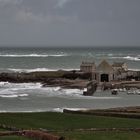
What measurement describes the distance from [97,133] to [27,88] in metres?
49.5

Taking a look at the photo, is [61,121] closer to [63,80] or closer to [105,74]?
[63,80]

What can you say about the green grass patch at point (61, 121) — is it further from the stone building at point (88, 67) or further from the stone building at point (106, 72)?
the stone building at point (88, 67)

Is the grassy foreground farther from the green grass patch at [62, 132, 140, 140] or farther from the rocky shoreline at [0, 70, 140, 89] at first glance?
the rocky shoreline at [0, 70, 140, 89]

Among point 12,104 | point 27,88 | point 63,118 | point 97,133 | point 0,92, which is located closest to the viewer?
point 97,133

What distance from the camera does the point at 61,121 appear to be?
35.0 meters

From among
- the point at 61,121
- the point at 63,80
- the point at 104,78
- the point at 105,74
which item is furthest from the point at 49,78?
the point at 61,121

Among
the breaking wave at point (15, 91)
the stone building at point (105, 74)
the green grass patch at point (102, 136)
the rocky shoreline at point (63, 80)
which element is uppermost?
the green grass patch at point (102, 136)

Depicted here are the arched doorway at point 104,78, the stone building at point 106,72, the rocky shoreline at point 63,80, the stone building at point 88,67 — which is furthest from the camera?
the stone building at point 88,67

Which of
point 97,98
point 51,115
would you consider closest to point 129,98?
point 97,98

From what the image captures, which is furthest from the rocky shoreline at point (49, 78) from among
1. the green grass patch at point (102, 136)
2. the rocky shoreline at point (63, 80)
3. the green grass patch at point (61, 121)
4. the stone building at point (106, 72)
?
the green grass patch at point (102, 136)

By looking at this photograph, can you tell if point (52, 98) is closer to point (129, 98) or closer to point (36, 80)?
point (129, 98)

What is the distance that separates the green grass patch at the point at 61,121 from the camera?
107 feet

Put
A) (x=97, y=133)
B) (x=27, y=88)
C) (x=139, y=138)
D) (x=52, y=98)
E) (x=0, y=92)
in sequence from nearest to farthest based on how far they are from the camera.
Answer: (x=139, y=138), (x=97, y=133), (x=52, y=98), (x=0, y=92), (x=27, y=88)

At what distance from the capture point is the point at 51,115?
127 feet
